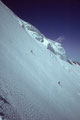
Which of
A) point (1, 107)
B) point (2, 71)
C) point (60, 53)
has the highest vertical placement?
point (60, 53)

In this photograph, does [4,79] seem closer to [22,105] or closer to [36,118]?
[22,105]

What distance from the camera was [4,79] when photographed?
5.57 metres

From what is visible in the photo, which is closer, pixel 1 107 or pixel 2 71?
pixel 1 107

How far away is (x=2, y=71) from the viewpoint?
6.01 meters

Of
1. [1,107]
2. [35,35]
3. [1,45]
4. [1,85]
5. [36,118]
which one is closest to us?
[1,107]

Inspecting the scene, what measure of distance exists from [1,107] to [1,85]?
4.11 feet

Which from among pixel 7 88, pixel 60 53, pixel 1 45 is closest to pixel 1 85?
pixel 7 88

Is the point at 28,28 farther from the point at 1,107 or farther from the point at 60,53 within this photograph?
the point at 1,107

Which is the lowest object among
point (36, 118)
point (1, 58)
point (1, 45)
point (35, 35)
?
point (36, 118)

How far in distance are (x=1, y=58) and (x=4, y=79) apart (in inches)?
75.0

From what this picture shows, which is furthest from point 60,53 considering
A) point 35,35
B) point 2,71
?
point 2,71

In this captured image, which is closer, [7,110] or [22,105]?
[7,110]

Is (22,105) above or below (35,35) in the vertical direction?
below

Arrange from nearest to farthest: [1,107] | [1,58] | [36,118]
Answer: [1,107] < [36,118] < [1,58]
